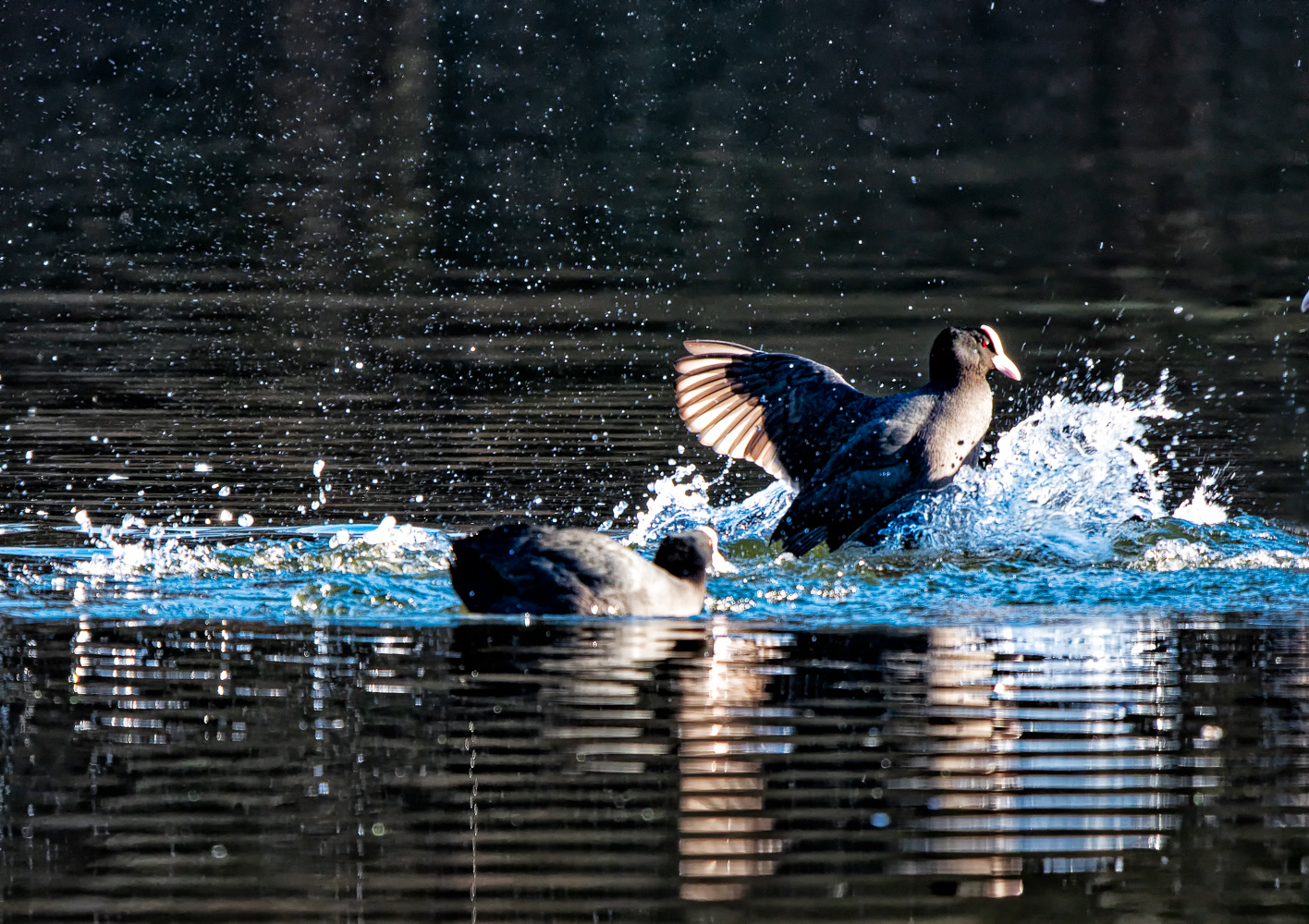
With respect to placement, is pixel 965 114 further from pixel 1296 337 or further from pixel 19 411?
pixel 19 411

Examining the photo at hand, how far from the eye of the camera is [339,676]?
6.99 m

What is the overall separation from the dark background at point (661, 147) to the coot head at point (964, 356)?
7.27m

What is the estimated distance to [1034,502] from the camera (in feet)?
32.5

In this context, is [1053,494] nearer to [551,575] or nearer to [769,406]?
[769,406]

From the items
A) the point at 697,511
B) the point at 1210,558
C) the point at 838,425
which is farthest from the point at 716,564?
the point at 1210,558

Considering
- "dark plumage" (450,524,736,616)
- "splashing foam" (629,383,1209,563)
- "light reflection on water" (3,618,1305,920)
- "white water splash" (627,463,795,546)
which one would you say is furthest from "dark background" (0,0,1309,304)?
"light reflection on water" (3,618,1305,920)

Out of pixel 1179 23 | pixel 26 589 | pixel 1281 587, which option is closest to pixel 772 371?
pixel 1281 587

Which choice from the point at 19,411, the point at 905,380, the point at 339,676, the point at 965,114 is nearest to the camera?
the point at 339,676

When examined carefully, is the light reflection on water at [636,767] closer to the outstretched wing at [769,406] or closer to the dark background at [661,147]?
the outstretched wing at [769,406]

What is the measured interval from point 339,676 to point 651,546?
2848 millimetres

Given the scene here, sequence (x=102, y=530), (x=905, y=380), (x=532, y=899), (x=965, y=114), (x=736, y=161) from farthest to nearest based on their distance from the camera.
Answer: (x=965, y=114) → (x=736, y=161) → (x=905, y=380) → (x=102, y=530) → (x=532, y=899)

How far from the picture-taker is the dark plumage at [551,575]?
308 inches

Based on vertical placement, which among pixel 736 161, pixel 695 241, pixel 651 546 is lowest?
pixel 651 546

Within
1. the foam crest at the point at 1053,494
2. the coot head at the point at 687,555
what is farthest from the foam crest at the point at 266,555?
the foam crest at the point at 1053,494
